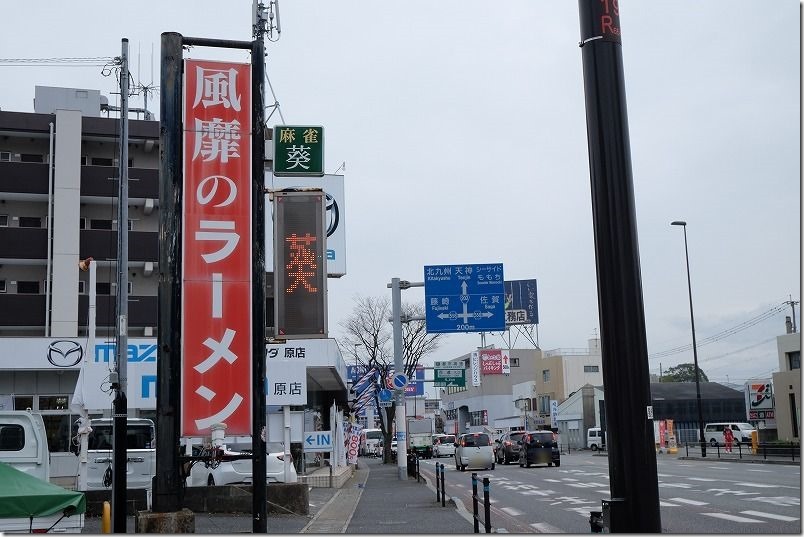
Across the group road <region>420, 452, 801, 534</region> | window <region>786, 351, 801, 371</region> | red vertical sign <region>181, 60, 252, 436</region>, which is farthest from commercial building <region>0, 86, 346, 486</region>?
red vertical sign <region>181, 60, 252, 436</region>

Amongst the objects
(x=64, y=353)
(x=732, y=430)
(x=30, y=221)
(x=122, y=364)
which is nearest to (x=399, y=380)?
(x=64, y=353)

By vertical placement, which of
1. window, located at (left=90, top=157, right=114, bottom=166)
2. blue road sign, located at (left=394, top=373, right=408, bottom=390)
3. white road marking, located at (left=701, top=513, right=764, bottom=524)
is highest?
window, located at (left=90, top=157, right=114, bottom=166)

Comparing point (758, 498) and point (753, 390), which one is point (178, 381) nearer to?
point (758, 498)

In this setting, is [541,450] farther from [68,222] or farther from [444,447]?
[444,447]

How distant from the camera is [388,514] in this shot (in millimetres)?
19359

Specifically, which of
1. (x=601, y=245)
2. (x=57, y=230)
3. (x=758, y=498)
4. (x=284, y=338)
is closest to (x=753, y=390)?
(x=758, y=498)

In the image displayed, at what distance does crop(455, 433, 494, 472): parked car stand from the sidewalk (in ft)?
45.5

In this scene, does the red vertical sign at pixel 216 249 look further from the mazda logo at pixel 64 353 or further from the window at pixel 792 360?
the window at pixel 792 360

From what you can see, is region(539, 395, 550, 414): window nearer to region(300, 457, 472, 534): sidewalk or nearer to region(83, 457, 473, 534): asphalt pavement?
region(300, 457, 472, 534): sidewalk

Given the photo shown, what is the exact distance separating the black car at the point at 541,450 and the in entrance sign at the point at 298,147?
21737 millimetres

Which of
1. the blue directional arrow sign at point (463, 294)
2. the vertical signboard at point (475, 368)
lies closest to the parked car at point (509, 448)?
the blue directional arrow sign at point (463, 294)

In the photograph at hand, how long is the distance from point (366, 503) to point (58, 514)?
14.9m

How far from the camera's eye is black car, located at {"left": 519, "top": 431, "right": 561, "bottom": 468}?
4238 centimetres

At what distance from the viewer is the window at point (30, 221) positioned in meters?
47.1
